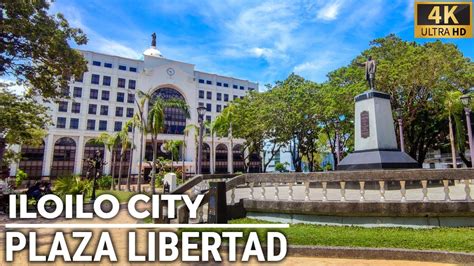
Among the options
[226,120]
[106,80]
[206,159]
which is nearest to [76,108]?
[106,80]

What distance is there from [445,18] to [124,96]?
53010 millimetres

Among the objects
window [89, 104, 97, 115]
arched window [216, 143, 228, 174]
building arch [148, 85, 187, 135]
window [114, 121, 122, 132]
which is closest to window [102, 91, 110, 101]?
window [89, 104, 97, 115]

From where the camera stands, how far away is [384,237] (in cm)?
665

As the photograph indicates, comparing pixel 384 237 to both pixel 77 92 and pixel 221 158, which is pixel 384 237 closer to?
pixel 77 92

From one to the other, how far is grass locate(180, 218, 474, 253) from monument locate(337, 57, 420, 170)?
528 cm

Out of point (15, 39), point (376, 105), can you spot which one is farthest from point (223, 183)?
point (15, 39)

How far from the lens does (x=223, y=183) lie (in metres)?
9.22

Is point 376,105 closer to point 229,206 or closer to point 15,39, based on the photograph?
point 229,206

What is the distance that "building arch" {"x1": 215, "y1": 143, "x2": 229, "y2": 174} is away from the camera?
204 ft

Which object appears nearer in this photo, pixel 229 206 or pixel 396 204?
pixel 396 204

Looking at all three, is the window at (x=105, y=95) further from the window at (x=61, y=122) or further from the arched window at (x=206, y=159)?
the arched window at (x=206, y=159)

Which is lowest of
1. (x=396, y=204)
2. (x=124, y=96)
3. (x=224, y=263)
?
(x=224, y=263)

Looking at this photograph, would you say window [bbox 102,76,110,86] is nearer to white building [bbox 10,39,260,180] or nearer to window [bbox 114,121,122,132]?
white building [bbox 10,39,260,180]

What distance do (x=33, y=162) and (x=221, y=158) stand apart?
1318 inches
